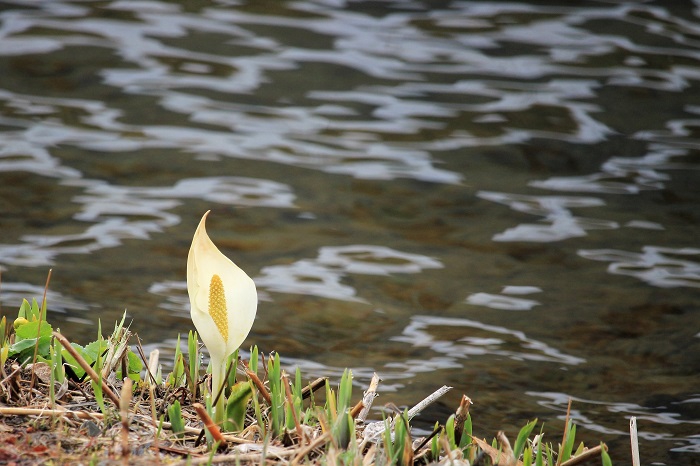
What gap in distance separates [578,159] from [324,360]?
3.91 meters

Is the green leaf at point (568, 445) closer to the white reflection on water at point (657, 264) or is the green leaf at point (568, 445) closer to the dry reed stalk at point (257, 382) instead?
the dry reed stalk at point (257, 382)

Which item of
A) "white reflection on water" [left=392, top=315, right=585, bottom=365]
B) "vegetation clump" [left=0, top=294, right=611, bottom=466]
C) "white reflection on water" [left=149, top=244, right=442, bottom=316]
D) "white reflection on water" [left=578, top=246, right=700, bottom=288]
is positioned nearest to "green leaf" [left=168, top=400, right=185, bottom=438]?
"vegetation clump" [left=0, top=294, right=611, bottom=466]

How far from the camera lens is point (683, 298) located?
4.83 m

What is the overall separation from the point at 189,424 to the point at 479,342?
2.37 meters

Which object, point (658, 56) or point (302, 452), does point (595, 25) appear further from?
point (302, 452)

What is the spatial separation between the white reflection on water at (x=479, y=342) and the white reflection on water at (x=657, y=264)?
1.24m

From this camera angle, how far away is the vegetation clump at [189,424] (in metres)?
1.77

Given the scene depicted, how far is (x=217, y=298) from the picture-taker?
6.11 ft

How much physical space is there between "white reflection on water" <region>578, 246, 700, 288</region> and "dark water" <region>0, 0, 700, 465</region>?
20 millimetres

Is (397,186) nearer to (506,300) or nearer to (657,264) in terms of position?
(506,300)

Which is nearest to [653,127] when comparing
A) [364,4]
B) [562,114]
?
[562,114]

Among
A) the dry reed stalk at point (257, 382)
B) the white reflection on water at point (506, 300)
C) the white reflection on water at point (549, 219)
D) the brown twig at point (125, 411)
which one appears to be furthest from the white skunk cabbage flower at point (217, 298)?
the white reflection on water at point (549, 219)

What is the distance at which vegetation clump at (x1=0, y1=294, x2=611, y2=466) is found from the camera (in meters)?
1.77

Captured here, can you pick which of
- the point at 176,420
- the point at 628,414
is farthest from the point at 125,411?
the point at 628,414
